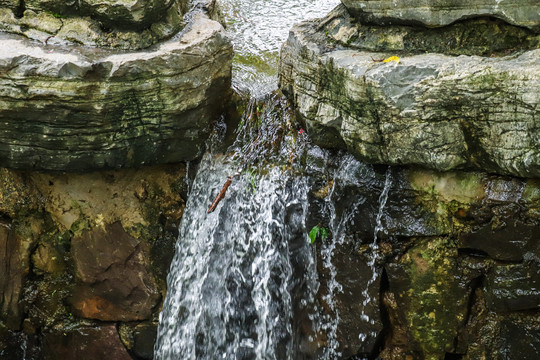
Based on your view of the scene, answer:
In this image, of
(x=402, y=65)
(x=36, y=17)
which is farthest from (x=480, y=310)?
(x=36, y=17)

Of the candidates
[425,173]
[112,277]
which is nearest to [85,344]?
[112,277]

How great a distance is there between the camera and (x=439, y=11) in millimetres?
3457

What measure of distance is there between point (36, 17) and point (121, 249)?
175 centimetres

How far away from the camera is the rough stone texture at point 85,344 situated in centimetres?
483

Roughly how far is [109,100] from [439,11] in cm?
203

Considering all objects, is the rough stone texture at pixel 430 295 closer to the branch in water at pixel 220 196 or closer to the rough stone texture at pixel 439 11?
the branch in water at pixel 220 196

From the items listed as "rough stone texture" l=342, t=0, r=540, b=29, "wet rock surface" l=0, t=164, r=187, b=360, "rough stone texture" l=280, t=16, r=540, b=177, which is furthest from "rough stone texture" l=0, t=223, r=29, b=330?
"rough stone texture" l=342, t=0, r=540, b=29

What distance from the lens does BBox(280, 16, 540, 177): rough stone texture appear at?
3.20 meters

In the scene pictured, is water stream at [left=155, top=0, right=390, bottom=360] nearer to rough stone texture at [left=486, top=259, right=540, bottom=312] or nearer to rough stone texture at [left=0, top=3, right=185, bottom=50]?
rough stone texture at [left=486, top=259, right=540, bottom=312]

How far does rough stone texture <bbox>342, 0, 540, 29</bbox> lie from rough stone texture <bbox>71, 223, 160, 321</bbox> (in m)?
2.37

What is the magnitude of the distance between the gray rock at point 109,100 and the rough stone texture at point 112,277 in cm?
72

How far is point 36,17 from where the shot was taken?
4043 mm

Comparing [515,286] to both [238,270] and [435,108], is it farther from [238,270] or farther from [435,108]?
[238,270]

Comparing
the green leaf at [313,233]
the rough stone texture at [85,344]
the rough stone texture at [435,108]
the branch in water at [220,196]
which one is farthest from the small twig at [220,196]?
the rough stone texture at [85,344]
